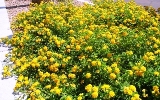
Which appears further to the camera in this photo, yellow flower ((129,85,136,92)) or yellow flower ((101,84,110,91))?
yellow flower ((101,84,110,91))

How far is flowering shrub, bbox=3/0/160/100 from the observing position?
13.8 feet

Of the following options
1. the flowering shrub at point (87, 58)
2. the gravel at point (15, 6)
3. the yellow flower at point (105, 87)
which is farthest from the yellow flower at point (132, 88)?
the gravel at point (15, 6)

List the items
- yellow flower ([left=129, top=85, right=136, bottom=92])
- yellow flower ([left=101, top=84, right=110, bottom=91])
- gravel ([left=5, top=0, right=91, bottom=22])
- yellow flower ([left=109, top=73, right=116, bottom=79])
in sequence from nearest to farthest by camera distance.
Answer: yellow flower ([left=129, top=85, right=136, bottom=92]) → yellow flower ([left=101, top=84, right=110, bottom=91]) → yellow flower ([left=109, top=73, right=116, bottom=79]) → gravel ([left=5, top=0, right=91, bottom=22])

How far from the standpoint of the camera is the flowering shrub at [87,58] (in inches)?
166

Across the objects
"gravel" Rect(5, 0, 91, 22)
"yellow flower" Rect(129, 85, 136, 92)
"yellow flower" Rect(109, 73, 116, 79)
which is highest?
"yellow flower" Rect(109, 73, 116, 79)

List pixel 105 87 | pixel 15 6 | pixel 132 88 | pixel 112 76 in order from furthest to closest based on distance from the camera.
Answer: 1. pixel 15 6
2. pixel 112 76
3. pixel 105 87
4. pixel 132 88

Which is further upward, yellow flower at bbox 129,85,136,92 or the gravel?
yellow flower at bbox 129,85,136,92

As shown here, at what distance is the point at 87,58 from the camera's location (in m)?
4.75

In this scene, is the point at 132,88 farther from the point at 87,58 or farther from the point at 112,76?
the point at 87,58

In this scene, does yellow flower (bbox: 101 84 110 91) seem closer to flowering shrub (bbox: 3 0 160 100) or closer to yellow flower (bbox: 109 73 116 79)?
flowering shrub (bbox: 3 0 160 100)

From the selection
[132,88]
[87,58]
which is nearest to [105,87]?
[132,88]

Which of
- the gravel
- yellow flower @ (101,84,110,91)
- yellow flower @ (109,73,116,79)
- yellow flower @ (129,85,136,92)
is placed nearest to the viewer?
yellow flower @ (129,85,136,92)

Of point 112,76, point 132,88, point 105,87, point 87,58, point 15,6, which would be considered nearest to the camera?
point 132,88

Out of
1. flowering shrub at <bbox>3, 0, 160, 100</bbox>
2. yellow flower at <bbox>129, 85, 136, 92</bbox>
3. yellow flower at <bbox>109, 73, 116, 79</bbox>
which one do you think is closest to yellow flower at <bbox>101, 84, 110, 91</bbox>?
flowering shrub at <bbox>3, 0, 160, 100</bbox>
